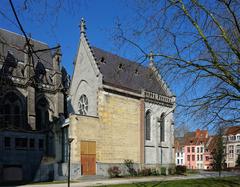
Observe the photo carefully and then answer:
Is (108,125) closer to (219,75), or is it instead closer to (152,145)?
(152,145)

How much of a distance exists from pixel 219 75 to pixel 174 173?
4036 cm

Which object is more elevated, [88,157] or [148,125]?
[148,125]

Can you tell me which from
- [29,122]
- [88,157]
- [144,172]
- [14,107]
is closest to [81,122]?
[88,157]

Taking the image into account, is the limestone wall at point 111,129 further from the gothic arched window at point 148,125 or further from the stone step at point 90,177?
the gothic arched window at point 148,125

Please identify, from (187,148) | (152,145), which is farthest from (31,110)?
(187,148)

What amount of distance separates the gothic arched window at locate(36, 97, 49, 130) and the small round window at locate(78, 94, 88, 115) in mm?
5898

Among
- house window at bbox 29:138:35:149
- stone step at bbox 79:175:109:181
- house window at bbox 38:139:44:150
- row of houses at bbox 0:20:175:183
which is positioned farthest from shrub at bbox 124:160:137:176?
house window at bbox 29:138:35:149

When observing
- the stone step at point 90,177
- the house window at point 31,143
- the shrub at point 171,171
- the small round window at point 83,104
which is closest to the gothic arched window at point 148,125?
the shrub at point 171,171

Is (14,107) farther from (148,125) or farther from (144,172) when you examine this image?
(144,172)

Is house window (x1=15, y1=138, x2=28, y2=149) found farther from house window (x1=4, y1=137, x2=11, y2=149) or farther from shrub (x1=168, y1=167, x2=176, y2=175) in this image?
shrub (x1=168, y1=167, x2=176, y2=175)

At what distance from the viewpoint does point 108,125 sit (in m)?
40.1

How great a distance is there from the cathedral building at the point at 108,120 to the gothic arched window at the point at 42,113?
3385 mm

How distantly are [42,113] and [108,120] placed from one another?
37.9 feet

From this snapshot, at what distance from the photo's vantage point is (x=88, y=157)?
3781 cm
